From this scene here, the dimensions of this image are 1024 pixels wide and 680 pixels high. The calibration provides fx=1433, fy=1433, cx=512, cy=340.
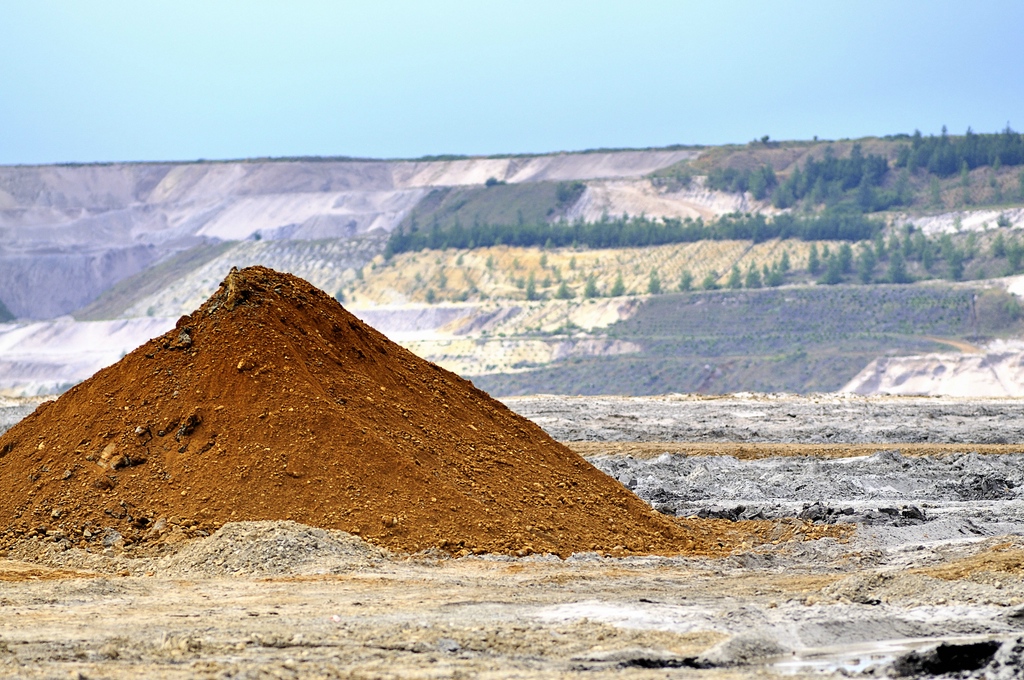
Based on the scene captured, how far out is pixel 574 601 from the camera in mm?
10875

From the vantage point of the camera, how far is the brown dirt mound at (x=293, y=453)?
13539 millimetres

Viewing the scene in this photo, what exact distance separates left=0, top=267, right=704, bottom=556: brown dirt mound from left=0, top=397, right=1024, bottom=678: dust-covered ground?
42 centimetres

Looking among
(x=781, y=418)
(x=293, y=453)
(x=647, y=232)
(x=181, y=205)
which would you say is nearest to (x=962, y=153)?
(x=647, y=232)

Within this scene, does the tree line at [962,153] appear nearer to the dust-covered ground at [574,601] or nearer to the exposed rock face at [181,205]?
the exposed rock face at [181,205]

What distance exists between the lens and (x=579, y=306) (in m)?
79.2

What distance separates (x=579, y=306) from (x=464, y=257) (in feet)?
56.5

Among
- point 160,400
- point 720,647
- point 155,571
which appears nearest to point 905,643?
point 720,647

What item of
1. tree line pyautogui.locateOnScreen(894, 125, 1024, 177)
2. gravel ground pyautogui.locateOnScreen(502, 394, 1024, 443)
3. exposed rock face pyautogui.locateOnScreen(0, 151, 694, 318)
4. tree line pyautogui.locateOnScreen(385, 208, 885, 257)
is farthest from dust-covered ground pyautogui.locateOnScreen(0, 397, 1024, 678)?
exposed rock face pyautogui.locateOnScreen(0, 151, 694, 318)

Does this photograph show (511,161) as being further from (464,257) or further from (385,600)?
(385,600)

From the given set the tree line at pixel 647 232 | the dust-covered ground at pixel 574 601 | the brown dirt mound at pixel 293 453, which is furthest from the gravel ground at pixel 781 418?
the tree line at pixel 647 232

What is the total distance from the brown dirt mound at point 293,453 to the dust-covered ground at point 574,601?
42 centimetres

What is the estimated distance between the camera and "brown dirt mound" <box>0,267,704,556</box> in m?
13.5

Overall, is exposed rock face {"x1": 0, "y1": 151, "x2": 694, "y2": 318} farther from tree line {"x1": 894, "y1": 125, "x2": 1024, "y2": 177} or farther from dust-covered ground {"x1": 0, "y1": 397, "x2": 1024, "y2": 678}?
dust-covered ground {"x1": 0, "y1": 397, "x2": 1024, "y2": 678}

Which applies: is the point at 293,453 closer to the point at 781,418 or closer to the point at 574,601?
the point at 574,601
